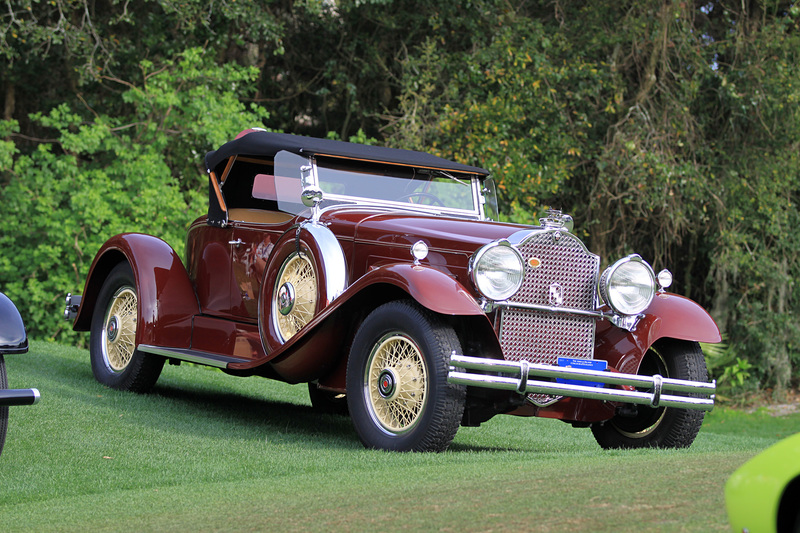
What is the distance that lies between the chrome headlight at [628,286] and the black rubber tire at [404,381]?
3.67ft

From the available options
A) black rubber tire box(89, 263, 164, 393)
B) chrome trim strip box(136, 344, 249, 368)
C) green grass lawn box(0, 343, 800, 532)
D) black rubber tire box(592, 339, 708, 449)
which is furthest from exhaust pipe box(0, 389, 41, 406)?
black rubber tire box(592, 339, 708, 449)

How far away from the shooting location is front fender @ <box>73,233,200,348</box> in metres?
7.36

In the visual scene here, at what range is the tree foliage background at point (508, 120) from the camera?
13.7 meters

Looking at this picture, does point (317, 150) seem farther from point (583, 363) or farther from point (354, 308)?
point (583, 363)

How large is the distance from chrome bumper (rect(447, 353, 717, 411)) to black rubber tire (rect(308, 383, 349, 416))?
2284 mm

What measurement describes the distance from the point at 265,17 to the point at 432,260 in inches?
399

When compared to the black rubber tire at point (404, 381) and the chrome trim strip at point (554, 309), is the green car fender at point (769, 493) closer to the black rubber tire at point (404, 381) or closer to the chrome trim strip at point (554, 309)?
the black rubber tire at point (404, 381)

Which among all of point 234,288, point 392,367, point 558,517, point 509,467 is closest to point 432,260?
point 392,367

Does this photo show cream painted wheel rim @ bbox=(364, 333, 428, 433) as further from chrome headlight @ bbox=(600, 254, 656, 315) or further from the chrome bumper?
chrome headlight @ bbox=(600, 254, 656, 315)

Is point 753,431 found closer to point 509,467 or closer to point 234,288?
point 234,288

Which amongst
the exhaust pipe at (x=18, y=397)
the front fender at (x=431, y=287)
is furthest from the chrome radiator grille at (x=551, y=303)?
the exhaust pipe at (x=18, y=397)

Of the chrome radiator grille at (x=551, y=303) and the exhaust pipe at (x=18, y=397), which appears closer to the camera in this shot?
the exhaust pipe at (x=18, y=397)

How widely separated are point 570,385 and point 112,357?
4.22m

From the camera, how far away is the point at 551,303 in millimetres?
5762
